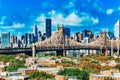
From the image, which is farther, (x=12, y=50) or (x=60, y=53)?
(x=60, y=53)

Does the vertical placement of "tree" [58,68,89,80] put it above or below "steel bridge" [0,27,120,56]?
below

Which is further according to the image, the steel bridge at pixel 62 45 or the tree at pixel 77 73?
the steel bridge at pixel 62 45

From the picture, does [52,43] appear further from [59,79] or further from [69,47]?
[59,79]

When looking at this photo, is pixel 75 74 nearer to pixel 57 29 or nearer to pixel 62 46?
pixel 62 46

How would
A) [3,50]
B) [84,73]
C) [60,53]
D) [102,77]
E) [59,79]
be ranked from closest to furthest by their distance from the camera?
[59,79], [102,77], [84,73], [3,50], [60,53]

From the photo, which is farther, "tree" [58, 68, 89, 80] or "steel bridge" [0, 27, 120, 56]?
"steel bridge" [0, 27, 120, 56]

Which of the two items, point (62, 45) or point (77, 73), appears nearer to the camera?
point (77, 73)

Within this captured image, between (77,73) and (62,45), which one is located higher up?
(62,45)

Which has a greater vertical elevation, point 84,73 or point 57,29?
point 57,29

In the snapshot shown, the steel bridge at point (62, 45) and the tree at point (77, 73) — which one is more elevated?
the steel bridge at point (62, 45)

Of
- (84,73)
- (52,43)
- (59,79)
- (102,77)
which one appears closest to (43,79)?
(59,79)

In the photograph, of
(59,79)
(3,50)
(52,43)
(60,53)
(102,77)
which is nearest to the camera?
(59,79)
